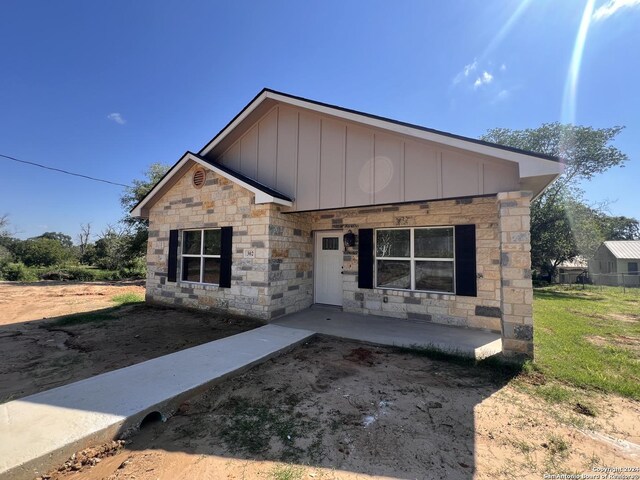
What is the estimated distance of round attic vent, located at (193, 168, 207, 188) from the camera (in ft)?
25.8

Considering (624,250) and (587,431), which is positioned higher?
(624,250)

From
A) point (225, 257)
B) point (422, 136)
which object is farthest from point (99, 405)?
point (422, 136)

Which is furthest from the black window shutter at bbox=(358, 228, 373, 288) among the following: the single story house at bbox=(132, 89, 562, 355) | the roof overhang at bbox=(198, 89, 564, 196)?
the roof overhang at bbox=(198, 89, 564, 196)

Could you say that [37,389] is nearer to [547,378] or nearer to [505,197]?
[547,378]

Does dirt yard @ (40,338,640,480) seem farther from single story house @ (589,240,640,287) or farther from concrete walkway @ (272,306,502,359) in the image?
single story house @ (589,240,640,287)

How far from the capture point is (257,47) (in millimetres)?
8930

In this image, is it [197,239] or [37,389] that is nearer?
[37,389]

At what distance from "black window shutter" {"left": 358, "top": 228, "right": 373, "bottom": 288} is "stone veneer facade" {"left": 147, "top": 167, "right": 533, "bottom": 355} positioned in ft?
0.65

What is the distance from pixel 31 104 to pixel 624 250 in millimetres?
44152

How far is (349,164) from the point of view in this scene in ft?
20.4

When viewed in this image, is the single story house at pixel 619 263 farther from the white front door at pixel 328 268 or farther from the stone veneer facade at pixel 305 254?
the white front door at pixel 328 268

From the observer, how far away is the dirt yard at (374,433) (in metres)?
2.23

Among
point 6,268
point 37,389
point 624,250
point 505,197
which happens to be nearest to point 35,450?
point 37,389

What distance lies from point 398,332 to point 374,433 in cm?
336
